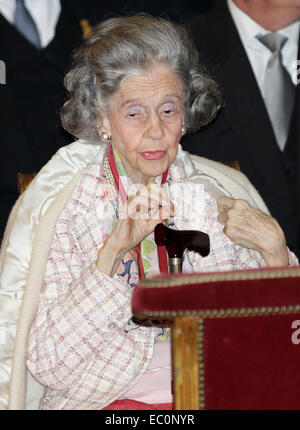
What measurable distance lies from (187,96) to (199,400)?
1.19 meters

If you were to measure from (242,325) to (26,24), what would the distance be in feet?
6.88

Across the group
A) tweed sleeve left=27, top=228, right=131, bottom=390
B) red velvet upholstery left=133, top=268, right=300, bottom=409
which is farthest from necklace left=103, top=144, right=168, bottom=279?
red velvet upholstery left=133, top=268, right=300, bottom=409

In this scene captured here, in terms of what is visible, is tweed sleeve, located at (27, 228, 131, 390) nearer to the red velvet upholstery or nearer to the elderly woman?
the elderly woman

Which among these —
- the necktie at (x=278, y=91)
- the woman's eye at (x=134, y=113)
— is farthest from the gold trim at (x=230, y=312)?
the necktie at (x=278, y=91)

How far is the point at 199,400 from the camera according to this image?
1625 mm

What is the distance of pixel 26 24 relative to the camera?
324 cm

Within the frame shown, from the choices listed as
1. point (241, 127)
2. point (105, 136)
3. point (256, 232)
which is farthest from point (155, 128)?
point (241, 127)

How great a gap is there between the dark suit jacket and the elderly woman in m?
0.66

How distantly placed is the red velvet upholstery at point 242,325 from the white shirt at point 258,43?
6.19 ft

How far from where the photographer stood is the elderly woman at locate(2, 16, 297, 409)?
7.03 feet

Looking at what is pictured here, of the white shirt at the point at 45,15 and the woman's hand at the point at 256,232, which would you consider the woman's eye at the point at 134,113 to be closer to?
the woman's hand at the point at 256,232

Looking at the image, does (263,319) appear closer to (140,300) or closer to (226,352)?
(226,352)

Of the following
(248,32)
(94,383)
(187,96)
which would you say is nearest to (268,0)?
(248,32)
